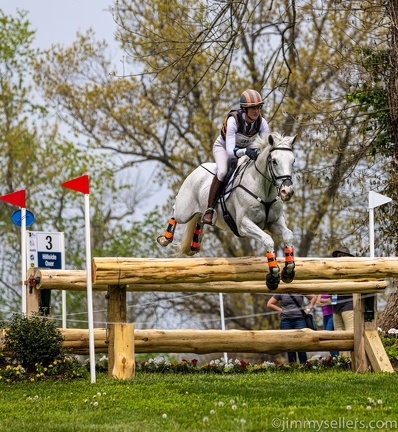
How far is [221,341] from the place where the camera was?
12609 mm

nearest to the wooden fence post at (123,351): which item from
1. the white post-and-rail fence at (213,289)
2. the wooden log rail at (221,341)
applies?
the white post-and-rail fence at (213,289)

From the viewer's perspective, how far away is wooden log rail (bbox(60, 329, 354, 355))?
1238 cm

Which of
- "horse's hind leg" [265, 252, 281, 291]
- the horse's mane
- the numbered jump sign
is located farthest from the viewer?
the numbered jump sign

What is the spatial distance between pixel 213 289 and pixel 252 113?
2.59 metres

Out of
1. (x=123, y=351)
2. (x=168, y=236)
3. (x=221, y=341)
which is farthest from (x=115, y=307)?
(x=221, y=341)

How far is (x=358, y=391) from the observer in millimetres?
9609

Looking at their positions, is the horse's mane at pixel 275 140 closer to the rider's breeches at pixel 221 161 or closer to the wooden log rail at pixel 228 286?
the rider's breeches at pixel 221 161

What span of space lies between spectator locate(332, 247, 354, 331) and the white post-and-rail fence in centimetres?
111

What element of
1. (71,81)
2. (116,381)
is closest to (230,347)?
(116,381)

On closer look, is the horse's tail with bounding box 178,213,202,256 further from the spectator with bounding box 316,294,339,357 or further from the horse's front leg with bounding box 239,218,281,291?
the spectator with bounding box 316,294,339,357

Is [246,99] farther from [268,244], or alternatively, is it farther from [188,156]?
[188,156]

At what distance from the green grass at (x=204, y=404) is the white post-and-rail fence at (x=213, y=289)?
3.04 feet

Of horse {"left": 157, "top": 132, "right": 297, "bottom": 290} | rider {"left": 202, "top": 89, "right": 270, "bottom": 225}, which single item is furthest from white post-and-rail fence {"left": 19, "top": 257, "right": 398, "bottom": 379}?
rider {"left": 202, "top": 89, "right": 270, "bottom": 225}

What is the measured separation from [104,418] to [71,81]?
22.1 metres
